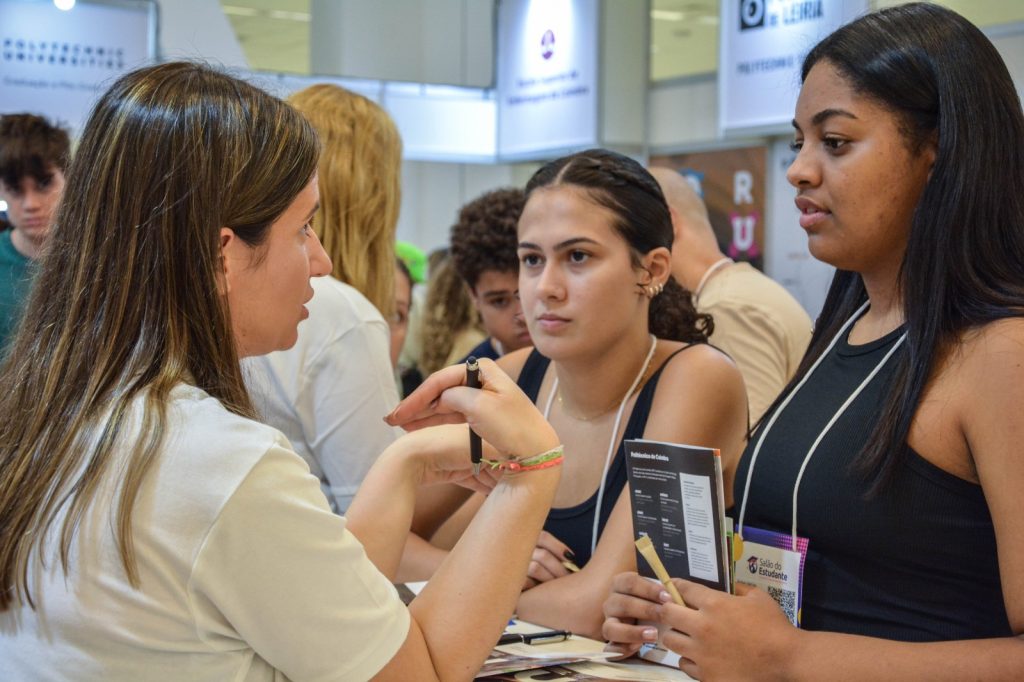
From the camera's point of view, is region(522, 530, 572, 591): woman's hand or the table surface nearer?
the table surface

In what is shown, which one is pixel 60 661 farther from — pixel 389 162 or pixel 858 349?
pixel 389 162

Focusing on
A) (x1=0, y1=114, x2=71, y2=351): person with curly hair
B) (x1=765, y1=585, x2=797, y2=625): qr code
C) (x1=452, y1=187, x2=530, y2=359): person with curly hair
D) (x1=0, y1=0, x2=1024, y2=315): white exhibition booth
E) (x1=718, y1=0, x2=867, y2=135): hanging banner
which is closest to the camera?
(x1=765, y1=585, x2=797, y2=625): qr code

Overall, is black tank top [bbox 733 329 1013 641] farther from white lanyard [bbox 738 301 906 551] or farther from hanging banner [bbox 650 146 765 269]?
hanging banner [bbox 650 146 765 269]

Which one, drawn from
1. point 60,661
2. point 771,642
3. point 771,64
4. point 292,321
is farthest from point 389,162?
point 771,64

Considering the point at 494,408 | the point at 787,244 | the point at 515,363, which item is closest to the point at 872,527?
the point at 494,408

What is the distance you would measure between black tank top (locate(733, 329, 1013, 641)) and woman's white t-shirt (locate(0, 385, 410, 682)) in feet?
2.44

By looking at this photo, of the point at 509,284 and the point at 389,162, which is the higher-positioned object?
the point at 389,162

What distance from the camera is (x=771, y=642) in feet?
5.21

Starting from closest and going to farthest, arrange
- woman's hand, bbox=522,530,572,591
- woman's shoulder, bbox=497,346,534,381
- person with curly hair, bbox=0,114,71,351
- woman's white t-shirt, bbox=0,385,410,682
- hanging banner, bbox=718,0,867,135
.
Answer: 1. woman's white t-shirt, bbox=0,385,410,682
2. woman's hand, bbox=522,530,572,591
3. woman's shoulder, bbox=497,346,534,381
4. person with curly hair, bbox=0,114,71,351
5. hanging banner, bbox=718,0,867,135

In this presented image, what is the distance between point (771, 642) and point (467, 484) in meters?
0.50

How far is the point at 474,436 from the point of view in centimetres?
165

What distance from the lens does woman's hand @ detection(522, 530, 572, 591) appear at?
2229mm

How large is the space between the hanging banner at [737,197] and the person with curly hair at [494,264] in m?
2.68

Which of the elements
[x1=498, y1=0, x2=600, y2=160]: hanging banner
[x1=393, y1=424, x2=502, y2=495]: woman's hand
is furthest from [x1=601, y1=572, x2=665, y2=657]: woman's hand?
[x1=498, y1=0, x2=600, y2=160]: hanging banner
